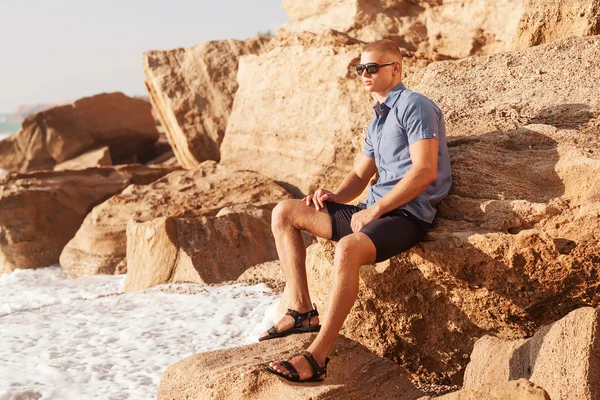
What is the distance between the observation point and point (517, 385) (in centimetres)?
282

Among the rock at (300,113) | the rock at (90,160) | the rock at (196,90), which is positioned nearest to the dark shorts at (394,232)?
the rock at (300,113)

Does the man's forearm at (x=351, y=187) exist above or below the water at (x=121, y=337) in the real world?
above

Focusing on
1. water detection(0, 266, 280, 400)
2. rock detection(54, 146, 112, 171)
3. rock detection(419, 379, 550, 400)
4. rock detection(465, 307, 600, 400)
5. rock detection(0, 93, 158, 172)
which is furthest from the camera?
rock detection(0, 93, 158, 172)

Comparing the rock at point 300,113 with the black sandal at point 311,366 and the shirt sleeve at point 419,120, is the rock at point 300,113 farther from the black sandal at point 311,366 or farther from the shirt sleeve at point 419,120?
the black sandal at point 311,366

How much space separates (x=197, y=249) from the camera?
→ 767cm

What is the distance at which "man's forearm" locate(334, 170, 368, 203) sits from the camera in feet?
14.4

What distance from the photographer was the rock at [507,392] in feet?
9.07

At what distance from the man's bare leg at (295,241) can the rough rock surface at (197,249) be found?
3.42 meters

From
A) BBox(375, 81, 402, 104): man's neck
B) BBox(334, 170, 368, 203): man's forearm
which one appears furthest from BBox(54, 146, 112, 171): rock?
BBox(375, 81, 402, 104): man's neck

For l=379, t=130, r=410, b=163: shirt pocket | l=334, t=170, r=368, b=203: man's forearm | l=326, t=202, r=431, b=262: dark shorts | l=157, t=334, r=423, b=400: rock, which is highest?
l=379, t=130, r=410, b=163: shirt pocket

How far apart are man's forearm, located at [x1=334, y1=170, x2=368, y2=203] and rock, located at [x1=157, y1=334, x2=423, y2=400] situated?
2.63 feet

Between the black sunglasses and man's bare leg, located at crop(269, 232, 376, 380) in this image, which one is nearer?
man's bare leg, located at crop(269, 232, 376, 380)

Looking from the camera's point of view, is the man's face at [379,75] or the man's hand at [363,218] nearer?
the man's hand at [363,218]

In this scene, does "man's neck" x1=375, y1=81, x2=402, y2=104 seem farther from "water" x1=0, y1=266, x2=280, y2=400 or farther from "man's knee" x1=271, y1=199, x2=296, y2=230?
"water" x1=0, y1=266, x2=280, y2=400
